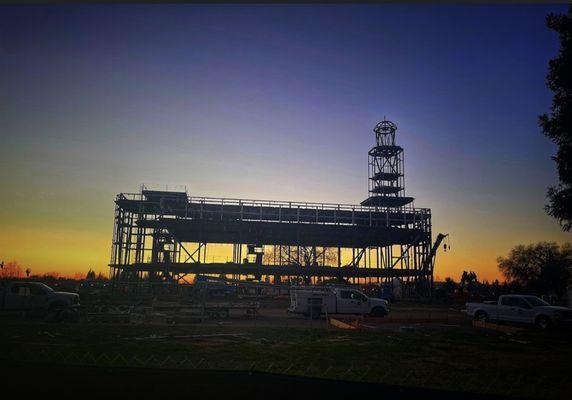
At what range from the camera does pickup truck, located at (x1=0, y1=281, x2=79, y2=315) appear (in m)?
20.3

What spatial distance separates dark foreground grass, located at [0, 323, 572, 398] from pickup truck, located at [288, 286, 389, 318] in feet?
22.5

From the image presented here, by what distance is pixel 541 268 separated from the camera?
242 feet

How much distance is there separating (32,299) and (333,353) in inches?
647

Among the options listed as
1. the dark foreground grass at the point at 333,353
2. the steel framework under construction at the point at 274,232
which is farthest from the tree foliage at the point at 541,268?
the dark foreground grass at the point at 333,353

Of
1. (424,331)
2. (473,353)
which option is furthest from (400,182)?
(473,353)

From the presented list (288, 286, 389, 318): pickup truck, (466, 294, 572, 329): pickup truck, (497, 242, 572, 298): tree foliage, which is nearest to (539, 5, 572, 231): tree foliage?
(466, 294, 572, 329): pickup truck

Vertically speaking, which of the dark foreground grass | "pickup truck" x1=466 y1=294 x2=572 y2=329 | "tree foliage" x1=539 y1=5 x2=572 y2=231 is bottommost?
the dark foreground grass

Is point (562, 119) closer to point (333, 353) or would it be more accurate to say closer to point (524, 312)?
point (524, 312)

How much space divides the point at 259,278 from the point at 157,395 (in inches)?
1896

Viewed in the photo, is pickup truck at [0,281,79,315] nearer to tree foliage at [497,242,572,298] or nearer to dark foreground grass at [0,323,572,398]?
dark foreground grass at [0,323,572,398]

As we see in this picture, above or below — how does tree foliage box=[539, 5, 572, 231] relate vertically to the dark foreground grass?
above

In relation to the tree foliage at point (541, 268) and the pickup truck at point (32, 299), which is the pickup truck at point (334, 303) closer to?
the pickup truck at point (32, 299)

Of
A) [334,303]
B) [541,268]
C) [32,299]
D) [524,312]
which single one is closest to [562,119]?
[524,312]

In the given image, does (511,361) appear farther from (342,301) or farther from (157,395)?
(342,301)
